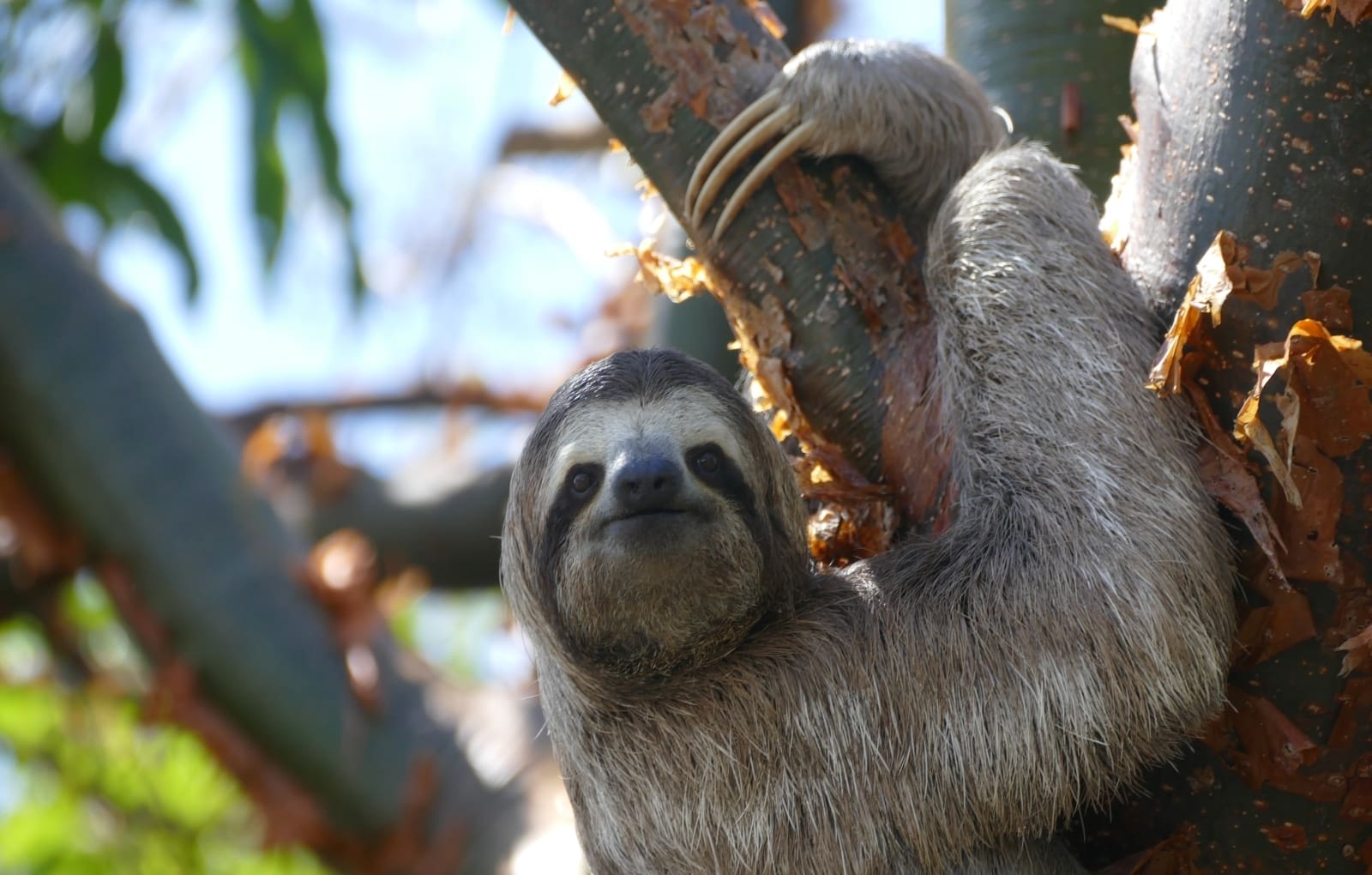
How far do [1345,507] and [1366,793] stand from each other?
0.86 metres

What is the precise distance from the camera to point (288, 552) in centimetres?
996

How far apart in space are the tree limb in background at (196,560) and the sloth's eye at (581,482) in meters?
5.39

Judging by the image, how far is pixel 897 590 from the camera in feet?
14.6

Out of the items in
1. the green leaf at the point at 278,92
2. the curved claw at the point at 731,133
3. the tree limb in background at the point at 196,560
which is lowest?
the tree limb in background at the point at 196,560

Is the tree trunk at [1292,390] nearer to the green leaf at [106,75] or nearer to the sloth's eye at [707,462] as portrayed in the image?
the sloth's eye at [707,462]

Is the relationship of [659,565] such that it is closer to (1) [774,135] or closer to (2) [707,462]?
(2) [707,462]

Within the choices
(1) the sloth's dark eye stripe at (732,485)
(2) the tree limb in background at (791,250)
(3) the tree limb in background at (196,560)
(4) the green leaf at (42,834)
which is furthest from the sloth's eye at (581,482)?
(4) the green leaf at (42,834)

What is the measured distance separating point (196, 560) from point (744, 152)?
21.5 ft

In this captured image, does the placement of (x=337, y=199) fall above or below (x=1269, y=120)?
below

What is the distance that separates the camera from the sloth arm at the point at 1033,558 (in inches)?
159

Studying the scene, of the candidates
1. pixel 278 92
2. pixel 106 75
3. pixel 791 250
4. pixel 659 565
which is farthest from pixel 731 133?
pixel 106 75

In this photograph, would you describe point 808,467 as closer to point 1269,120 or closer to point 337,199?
point 1269,120

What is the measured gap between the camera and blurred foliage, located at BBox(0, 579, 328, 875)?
1207 cm

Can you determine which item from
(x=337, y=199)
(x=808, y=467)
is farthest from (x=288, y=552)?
(x=808, y=467)
